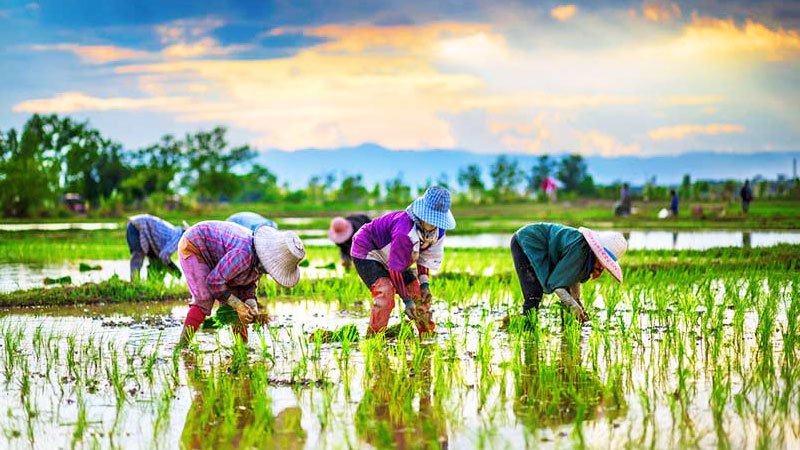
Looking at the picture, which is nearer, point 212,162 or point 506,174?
point 212,162

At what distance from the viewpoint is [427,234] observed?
20.1 feet

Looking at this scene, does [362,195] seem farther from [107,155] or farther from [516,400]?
[516,400]

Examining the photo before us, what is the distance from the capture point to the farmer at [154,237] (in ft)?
31.1

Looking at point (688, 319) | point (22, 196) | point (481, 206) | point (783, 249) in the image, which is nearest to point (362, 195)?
point (481, 206)

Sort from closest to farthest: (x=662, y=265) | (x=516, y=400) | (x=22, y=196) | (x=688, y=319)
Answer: (x=516, y=400) → (x=688, y=319) → (x=662, y=265) → (x=22, y=196)

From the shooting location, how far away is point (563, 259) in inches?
246

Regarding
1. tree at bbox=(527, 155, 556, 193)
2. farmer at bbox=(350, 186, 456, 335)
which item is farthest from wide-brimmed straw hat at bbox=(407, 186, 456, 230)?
tree at bbox=(527, 155, 556, 193)

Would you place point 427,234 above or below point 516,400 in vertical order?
above

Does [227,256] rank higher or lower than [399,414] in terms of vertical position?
higher

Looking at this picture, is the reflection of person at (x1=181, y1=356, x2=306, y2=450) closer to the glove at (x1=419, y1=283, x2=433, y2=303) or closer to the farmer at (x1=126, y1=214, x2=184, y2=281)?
the glove at (x1=419, y1=283, x2=433, y2=303)

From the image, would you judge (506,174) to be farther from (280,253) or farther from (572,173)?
(280,253)

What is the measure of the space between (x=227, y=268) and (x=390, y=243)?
1028mm

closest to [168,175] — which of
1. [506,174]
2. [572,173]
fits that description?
[506,174]

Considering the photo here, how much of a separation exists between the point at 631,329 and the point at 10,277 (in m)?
7.52
